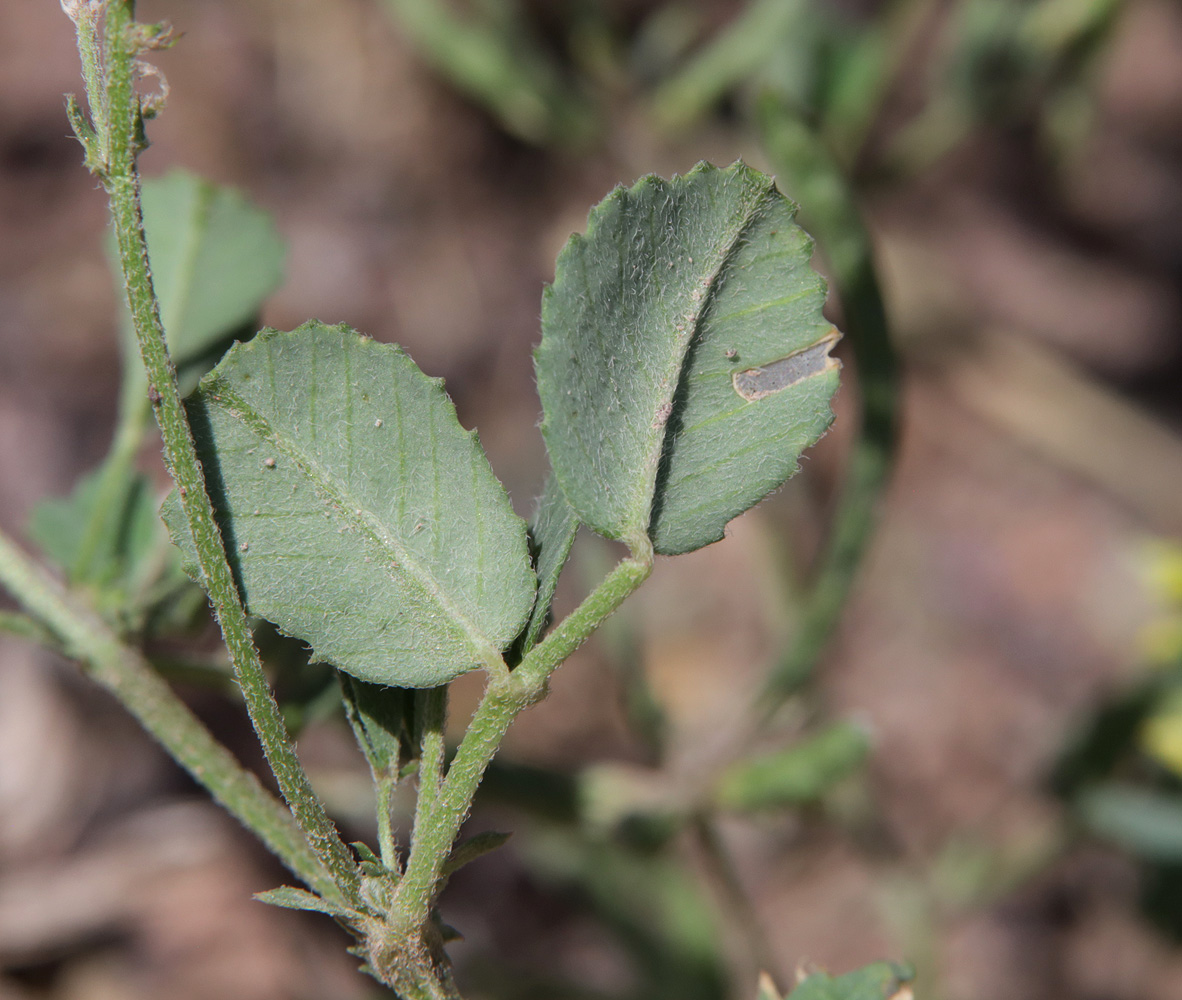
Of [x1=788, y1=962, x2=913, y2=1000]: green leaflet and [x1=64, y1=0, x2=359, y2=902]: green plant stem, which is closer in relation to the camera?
[x1=64, y1=0, x2=359, y2=902]: green plant stem

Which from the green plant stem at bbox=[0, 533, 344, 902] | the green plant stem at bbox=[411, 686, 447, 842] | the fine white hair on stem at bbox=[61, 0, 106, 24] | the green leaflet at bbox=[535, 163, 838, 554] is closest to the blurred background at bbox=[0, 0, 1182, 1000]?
the green plant stem at bbox=[0, 533, 344, 902]

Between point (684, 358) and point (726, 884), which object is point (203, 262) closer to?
point (684, 358)

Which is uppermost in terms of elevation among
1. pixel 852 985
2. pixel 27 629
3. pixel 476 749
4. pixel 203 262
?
pixel 203 262

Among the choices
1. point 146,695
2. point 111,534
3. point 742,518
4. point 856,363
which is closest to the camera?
point 146,695

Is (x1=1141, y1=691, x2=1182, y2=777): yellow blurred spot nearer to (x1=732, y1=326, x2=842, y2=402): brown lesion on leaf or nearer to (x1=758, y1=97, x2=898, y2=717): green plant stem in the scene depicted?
(x1=758, y1=97, x2=898, y2=717): green plant stem

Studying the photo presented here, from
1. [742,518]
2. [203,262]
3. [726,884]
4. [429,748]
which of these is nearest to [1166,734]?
[726,884]

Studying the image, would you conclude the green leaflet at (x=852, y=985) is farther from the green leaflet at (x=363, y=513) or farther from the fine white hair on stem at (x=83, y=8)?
the fine white hair on stem at (x=83, y=8)

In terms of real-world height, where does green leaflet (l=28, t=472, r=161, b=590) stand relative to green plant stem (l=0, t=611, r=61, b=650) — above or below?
above
